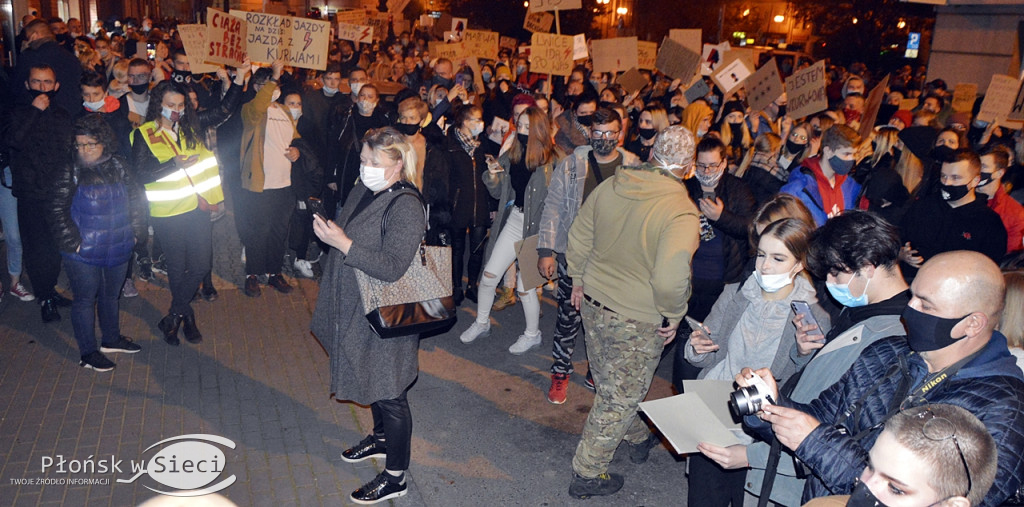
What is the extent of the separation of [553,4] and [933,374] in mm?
9343

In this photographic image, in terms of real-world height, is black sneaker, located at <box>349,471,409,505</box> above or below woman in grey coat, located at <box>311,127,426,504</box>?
below

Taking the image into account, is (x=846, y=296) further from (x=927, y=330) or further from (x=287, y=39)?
(x=287, y=39)

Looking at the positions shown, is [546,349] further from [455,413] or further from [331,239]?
[331,239]

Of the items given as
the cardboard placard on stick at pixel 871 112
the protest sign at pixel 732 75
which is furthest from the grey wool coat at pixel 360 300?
the protest sign at pixel 732 75

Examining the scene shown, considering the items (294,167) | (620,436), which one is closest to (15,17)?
(294,167)

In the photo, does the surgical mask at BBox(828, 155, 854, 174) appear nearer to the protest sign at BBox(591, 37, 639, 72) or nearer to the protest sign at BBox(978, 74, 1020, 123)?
the protest sign at BBox(978, 74, 1020, 123)

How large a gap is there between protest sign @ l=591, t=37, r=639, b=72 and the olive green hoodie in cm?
933

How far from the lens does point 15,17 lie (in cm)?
1226

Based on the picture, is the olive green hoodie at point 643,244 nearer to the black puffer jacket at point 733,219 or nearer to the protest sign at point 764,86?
the black puffer jacket at point 733,219

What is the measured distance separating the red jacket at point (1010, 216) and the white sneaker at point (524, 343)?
3795 millimetres

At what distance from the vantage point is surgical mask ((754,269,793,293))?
341 centimetres

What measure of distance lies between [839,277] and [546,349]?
3.99m

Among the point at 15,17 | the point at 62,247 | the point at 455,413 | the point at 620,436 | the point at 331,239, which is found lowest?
the point at 455,413

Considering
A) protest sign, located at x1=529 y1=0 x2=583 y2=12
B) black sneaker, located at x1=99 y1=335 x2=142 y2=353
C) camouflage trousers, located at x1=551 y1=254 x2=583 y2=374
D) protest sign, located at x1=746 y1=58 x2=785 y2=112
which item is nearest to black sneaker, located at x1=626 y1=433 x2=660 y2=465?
camouflage trousers, located at x1=551 y1=254 x2=583 y2=374
